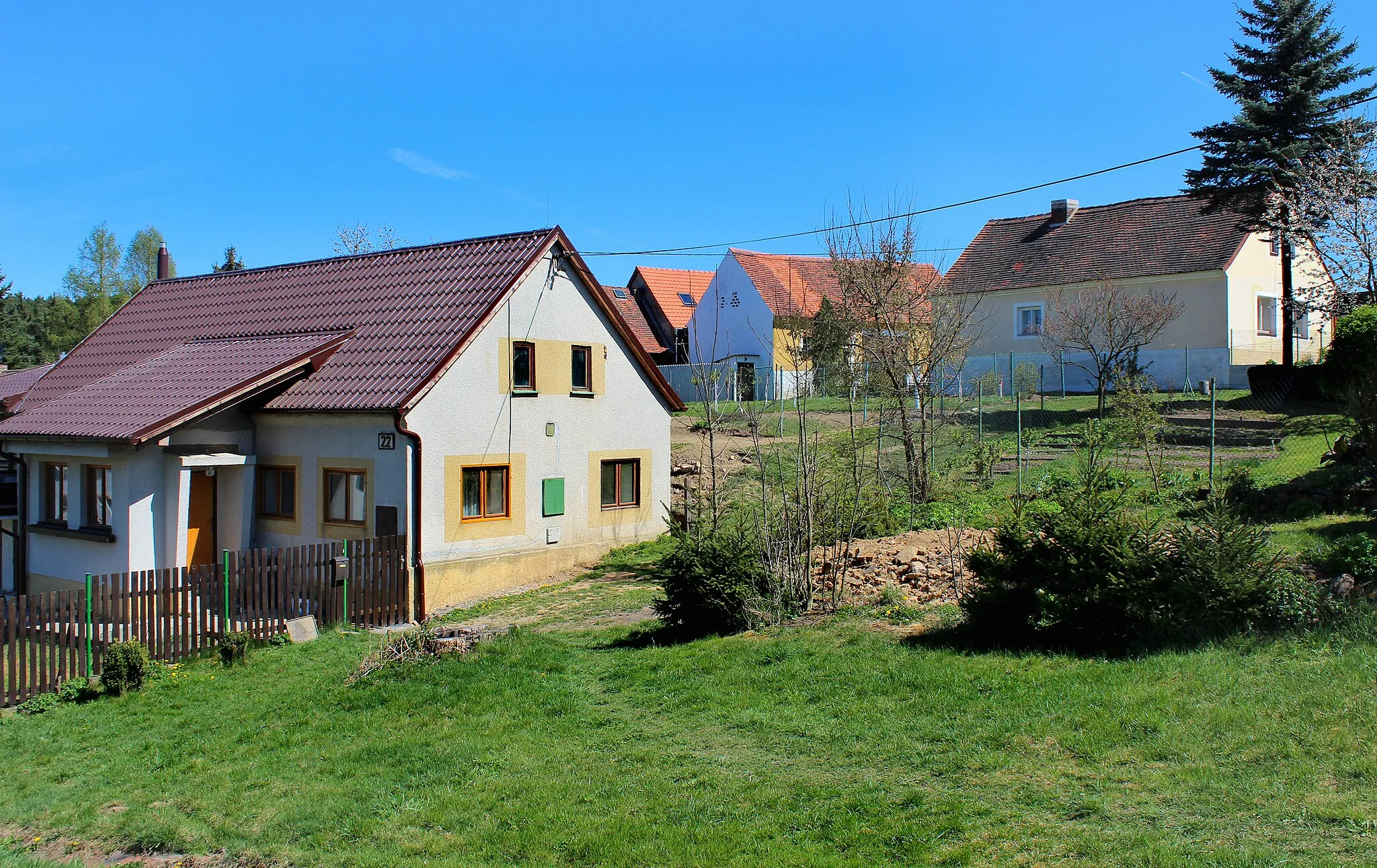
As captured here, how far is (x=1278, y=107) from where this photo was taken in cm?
2744

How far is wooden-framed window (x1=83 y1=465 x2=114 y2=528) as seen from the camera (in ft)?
59.2

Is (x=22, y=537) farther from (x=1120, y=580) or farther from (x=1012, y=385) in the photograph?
(x=1012, y=385)

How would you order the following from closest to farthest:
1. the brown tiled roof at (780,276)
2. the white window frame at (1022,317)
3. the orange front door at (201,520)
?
1. the orange front door at (201,520)
2. the white window frame at (1022,317)
3. the brown tiled roof at (780,276)

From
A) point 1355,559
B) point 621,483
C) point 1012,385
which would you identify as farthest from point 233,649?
point 1012,385

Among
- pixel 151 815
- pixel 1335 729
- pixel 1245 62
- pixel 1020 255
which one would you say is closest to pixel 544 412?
pixel 151 815

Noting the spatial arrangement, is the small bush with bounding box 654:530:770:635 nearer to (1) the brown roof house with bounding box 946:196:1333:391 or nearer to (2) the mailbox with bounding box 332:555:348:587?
(2) the mailbox with bounding box 332:555:348:587

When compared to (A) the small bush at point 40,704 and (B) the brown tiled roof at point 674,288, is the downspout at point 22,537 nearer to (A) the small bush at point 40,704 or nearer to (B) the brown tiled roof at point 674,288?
(A) the small bush at point 40,704

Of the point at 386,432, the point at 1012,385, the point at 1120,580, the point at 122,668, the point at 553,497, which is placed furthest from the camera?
the point at 1012,385

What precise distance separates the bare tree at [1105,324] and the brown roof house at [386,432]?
47.3 feet

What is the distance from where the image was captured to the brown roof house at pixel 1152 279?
33.2 metres

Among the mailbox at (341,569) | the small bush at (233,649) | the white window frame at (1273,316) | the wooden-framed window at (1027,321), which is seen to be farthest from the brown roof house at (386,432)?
the white window frame at (1273,316)

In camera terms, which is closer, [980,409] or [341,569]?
[341,569]

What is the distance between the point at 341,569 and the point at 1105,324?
79.3ft

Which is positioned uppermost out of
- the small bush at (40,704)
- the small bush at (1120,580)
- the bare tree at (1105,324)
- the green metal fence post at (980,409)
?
the bare tree at (1105,324)
